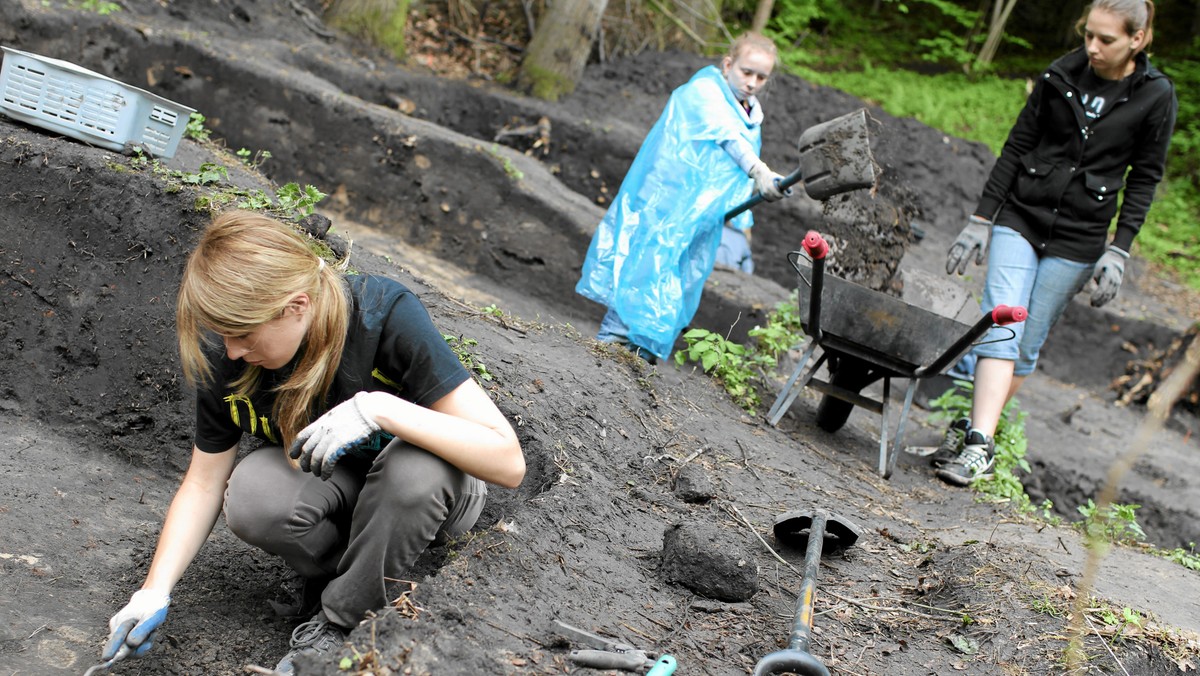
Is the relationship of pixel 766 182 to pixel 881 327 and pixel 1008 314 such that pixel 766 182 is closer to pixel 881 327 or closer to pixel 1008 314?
pixel 881 327

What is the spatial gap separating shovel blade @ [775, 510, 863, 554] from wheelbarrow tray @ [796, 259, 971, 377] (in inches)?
57.8

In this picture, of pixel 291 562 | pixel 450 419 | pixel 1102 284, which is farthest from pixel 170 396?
pixel 1102 284

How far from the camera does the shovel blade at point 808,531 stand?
3080mm

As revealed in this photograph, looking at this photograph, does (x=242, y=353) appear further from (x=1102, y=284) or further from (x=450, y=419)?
(x=1102, y=284)

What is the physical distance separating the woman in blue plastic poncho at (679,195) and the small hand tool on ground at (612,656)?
2.46 meters

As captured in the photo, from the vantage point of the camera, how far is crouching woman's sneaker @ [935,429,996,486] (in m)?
4.62

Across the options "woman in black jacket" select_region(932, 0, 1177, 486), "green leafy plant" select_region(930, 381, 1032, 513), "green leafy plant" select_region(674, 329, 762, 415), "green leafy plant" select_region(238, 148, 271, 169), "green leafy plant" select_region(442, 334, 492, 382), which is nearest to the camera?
"green leafy plant" select_region(442, 334, 492, 382)

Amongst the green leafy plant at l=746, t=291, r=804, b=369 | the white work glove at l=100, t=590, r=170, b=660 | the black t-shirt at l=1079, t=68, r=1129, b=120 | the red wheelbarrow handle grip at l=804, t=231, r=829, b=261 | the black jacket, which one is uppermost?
the black t-shirt at l=1079, t=68, r=1129, b=120

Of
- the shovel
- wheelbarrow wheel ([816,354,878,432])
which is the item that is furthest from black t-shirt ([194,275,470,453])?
wheelbarrow wheel ([816,354,878,432])

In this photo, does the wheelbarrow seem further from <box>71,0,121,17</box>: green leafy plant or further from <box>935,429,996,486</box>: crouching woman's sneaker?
<box>71,0,121,17</box>: green leafy plant

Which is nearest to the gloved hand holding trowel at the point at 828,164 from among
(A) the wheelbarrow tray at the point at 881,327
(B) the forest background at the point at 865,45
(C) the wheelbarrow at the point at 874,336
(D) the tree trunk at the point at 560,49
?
(C) the wheelbarrow at the point at 874,336

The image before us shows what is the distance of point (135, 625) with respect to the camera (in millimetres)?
2164

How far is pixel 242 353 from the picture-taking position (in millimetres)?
2084

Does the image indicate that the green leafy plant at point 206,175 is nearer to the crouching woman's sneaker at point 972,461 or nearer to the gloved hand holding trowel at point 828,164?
the gloved hand holding trowel at point 828,164
